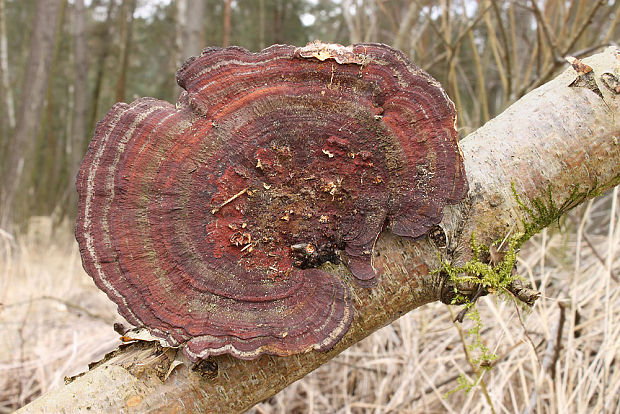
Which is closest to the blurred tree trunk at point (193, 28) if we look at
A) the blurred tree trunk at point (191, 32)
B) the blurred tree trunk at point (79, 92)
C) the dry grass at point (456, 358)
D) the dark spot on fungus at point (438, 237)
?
the blurred tree trunk at point (191, 32)

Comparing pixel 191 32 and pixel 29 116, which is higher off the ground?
pixel 29 116

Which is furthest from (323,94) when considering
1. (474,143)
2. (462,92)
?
(462,92)

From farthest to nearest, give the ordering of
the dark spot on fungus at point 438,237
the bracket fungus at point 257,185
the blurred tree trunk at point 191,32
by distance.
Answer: the blurred tree trunk at point 191,32 < the dark spot on fungus at point 438,237 < the bracket fungus at point 257,185

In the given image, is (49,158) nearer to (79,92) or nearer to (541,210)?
(79,92)

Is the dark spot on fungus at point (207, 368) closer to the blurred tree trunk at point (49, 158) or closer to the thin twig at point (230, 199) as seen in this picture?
the thin twig at point (230, 199)

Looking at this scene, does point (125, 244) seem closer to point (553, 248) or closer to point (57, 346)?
point (57, 346)

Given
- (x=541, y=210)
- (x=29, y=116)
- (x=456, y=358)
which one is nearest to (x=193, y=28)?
(x=29, y=116)

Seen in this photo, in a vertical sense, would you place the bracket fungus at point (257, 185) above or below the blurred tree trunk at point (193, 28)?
below
